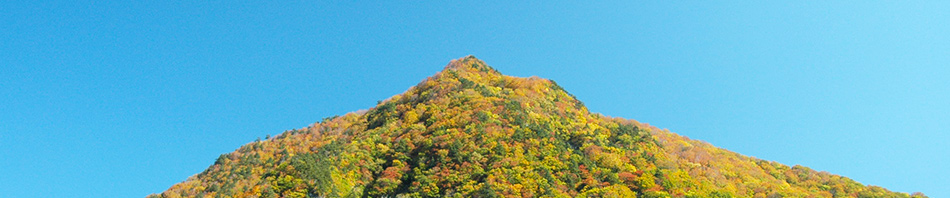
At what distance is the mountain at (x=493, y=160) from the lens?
204ft

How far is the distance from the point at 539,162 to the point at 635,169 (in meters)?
10.7

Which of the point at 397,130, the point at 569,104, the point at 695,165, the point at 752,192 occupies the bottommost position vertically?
the point at 752,192

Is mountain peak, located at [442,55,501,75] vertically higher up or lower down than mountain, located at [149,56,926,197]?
higher up

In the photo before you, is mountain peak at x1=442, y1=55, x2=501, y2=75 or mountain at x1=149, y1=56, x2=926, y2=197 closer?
mountain at x1=149, y1=56, x2=926, y2=197

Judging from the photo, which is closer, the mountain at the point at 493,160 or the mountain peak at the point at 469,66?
the mountain at the point at 493,160

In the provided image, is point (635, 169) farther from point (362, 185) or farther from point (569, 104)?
point (362, 185)

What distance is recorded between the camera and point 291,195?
62031 millimetres

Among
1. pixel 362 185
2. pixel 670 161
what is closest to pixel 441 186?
pixel 362 185

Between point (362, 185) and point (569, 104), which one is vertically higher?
point (569, 104)

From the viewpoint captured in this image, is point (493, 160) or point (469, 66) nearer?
point (493, 160)

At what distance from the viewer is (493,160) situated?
2505 inches

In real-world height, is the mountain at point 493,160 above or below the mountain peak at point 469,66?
below

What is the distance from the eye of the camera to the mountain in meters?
Result: 62.0

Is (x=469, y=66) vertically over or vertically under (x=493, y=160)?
over
